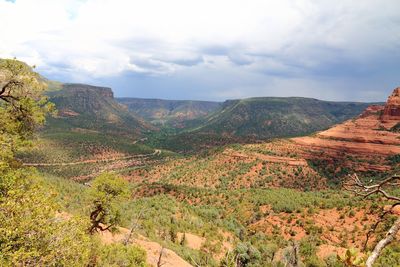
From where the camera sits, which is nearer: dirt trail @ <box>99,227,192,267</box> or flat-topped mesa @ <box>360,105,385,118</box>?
dirt trail @ <box>99,227,192,267</box>

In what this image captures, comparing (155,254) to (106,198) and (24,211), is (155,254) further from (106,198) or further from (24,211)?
(24,211)

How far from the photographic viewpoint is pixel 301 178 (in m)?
73.4

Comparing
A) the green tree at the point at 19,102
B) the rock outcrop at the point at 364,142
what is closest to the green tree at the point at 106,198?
the green tree at the point at 19,102

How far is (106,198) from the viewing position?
25.6 m

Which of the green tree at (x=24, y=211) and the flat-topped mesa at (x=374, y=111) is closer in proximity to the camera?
the green tree at (x=24, y=211)

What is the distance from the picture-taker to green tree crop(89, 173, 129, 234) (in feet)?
83.3

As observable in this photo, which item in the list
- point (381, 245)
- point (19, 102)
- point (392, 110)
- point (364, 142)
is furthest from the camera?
point (392, 110)

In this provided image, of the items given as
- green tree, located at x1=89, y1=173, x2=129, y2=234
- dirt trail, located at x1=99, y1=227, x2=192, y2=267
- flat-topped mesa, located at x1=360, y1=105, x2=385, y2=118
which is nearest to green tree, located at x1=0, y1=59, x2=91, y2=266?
green tree, located at x1=89, y1=173, x2=129, y2=234

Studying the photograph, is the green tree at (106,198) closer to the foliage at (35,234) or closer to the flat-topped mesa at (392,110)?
the foliage at (35,234)

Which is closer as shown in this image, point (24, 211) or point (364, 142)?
point (24, 211)

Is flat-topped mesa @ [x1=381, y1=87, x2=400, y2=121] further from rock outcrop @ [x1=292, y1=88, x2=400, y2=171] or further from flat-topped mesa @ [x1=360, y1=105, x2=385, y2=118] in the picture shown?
flat-topped mesa @ [x1=360, y1=105, x2=385, y2=118]

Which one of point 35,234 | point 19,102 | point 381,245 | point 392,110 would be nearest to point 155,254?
point 19,102

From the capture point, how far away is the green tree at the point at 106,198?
2538cm

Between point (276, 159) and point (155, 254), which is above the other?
point (276, 159)
